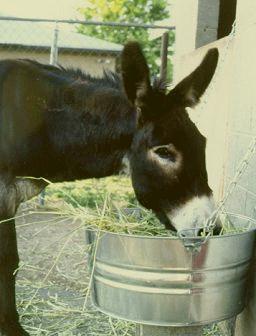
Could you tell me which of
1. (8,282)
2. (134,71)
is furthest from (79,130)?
(8,282)

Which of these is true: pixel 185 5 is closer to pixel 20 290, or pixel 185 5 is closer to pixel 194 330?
pixel 20 290

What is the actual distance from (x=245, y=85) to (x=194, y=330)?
1415 mm

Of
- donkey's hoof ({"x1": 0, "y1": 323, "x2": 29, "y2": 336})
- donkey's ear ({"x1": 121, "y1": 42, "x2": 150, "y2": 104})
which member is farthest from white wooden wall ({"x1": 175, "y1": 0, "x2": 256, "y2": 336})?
donkey's hoof ({"x1": 0, "y1": 323, "x2": 29, "y2": 336})

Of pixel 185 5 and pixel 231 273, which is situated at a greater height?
pixel 185 5

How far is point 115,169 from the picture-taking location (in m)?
3.10

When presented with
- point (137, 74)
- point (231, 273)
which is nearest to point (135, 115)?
point (137, 74)

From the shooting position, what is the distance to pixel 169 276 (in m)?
2.12

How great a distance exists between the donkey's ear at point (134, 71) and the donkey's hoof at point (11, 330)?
1519 mm

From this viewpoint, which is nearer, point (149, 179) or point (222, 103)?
point (149, 179)

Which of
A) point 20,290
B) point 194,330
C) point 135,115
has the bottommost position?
point 20,290

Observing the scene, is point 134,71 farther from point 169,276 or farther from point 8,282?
point 8,282

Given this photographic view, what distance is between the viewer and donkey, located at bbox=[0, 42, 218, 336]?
2.78 meters

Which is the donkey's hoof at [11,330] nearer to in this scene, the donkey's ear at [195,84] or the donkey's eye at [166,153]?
the donkey's eye at [166,153]

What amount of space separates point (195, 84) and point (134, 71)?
46cm
